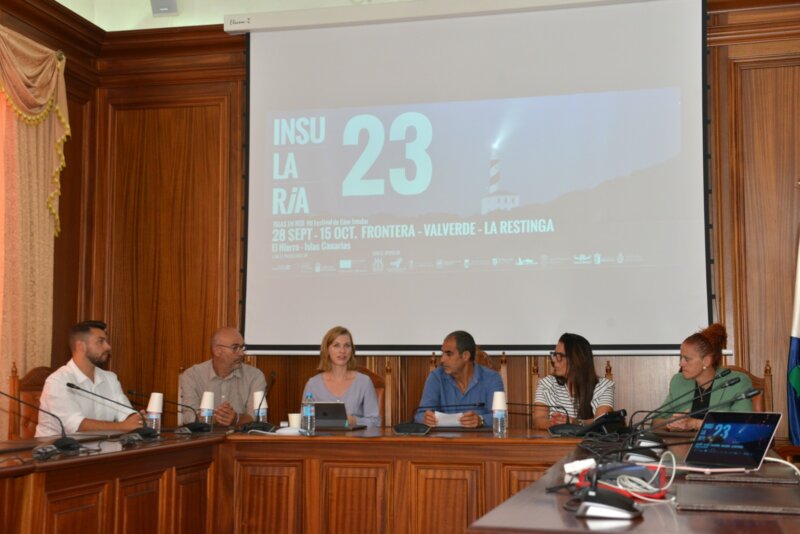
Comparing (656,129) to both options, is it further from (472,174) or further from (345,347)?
(345,347)

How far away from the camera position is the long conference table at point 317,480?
3684 millimetres

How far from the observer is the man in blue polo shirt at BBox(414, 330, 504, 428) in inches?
191

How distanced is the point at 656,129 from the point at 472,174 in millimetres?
1124

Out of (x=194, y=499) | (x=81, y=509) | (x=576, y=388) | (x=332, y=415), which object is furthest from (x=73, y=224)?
(x=576, y=388)

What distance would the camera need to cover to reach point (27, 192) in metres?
5.43

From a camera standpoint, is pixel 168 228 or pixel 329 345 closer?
→ pixel 329 345

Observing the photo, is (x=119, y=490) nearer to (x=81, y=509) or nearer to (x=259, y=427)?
(x=81, y=509)

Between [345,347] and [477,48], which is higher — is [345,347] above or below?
below

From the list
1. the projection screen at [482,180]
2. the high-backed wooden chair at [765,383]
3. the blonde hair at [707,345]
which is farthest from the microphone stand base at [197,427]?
the high-backed wooden chair at [765,383]

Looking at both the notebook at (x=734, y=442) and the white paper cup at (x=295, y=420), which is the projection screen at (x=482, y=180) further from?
the notebook at (x=734, y=442)

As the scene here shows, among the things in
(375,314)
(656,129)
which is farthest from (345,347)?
(656,129)

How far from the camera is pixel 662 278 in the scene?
17.8 ft

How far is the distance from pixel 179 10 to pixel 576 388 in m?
3.75

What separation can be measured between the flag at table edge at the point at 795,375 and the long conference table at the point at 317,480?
1.86 metres
